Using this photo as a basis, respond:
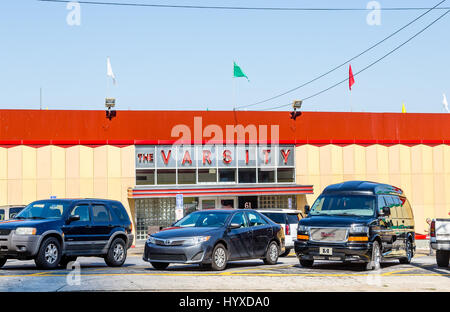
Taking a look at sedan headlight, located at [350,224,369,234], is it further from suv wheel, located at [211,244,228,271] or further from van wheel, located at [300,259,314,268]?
suv wheel, located at [211,244,228,271]

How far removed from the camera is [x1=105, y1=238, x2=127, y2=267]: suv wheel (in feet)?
57.2

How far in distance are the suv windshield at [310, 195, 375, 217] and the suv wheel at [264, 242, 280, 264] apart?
1471 mm

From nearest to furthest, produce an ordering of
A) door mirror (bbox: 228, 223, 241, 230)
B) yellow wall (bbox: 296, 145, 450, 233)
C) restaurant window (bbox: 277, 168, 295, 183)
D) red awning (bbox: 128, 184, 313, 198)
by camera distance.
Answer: door mirror (bbox: 228, 223, 241, 230), red awning (bbox: 128, 184, 313, 198), restaurant window (bbox: 277, 168, 295, 183), yellow wall (bbox: 296, 145, 450, 233)

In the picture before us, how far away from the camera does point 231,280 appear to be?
514 inches

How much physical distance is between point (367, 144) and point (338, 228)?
24082 millimetres

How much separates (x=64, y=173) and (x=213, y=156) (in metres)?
8.09

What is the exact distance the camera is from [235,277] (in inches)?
536

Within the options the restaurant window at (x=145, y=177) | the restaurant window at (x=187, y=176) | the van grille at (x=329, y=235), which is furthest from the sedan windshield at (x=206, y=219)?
the restaurant window at (x=187, y=176)

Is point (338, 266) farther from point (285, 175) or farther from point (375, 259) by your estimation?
point (285, 175)

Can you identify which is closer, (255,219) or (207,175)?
(255,219)

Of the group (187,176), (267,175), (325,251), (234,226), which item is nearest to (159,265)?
(234,226)

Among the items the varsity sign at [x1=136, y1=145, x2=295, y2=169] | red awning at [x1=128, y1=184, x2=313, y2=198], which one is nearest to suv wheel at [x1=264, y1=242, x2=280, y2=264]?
red awning at [x1=128, y1=184, x2=313, y2=198]

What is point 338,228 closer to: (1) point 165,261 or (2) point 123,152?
(1) point 165,261
